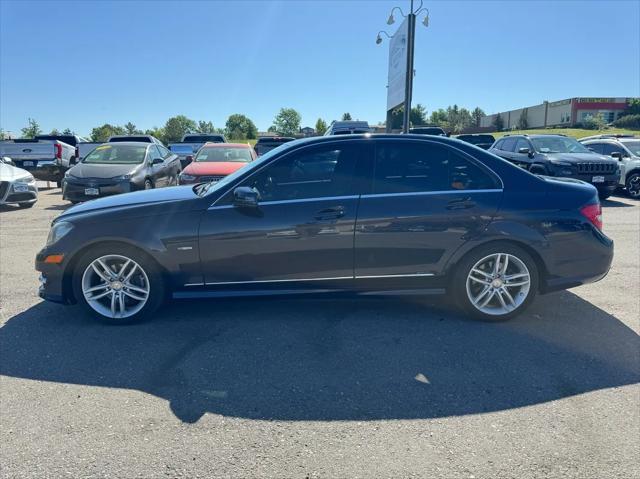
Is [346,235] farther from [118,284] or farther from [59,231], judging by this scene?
[59,231]

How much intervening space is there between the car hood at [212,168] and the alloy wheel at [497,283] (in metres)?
6.05

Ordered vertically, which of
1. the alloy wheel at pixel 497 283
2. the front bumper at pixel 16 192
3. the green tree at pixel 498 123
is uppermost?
the green tree at pixel 498 123

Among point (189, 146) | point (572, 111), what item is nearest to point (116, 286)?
point (189, 146)

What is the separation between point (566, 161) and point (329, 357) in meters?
10.2

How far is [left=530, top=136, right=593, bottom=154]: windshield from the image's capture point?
12.3 m

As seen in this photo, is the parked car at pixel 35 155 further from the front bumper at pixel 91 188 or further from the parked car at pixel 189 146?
the front bumper at pixel 91 188

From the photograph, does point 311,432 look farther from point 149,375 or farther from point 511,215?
point 511,215

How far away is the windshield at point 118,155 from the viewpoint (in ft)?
36.0

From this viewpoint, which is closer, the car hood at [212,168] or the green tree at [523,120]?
the car hood at [212,168]

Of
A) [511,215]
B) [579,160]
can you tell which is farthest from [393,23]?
[511,215]

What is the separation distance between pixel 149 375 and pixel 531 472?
2.41m

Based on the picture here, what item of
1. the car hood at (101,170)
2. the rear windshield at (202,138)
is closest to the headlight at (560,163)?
the car hood at (101,170)

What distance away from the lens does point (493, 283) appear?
4.11 m

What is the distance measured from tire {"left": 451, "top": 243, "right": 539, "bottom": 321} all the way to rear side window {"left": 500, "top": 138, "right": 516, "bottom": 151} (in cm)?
1051
